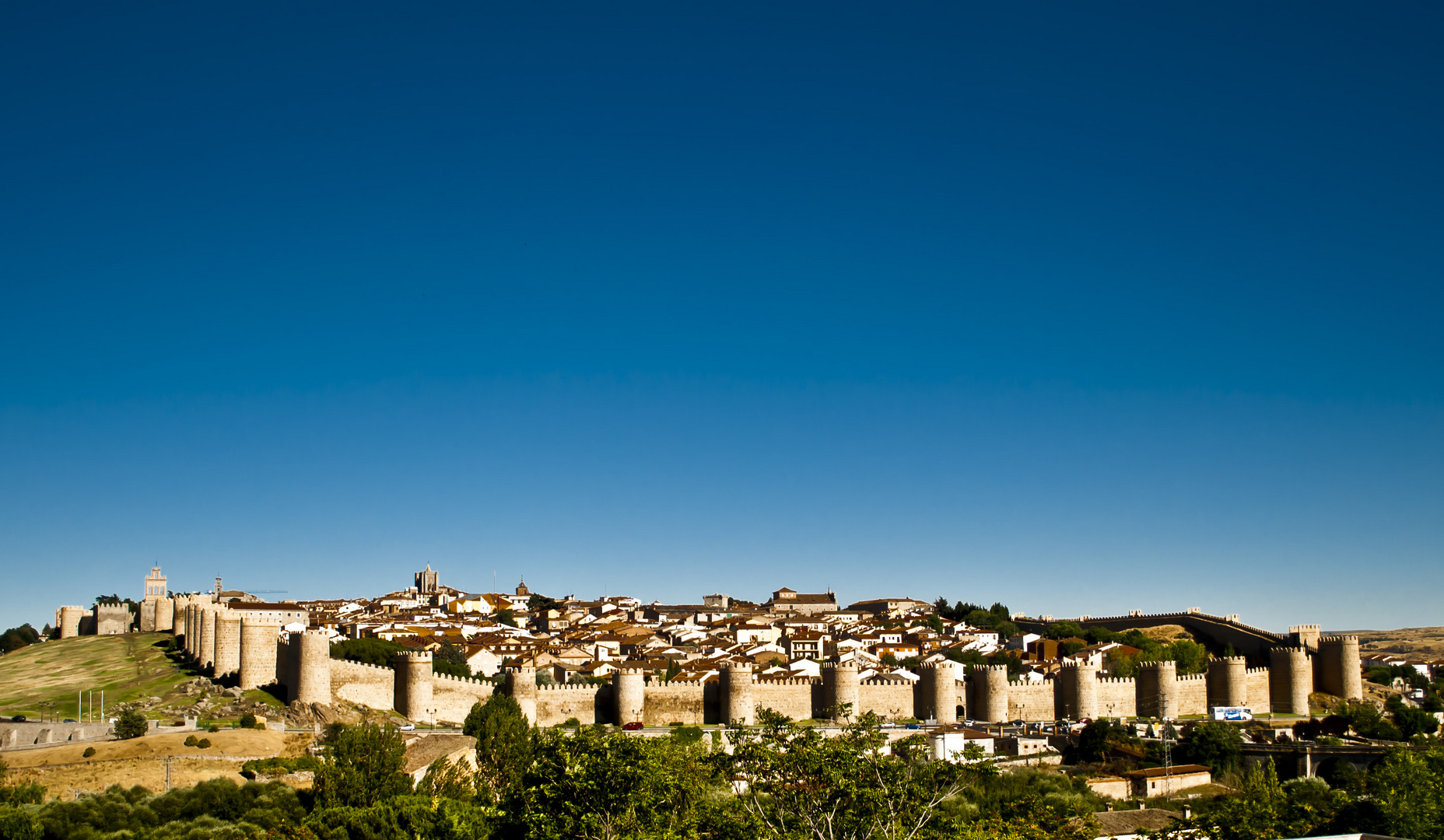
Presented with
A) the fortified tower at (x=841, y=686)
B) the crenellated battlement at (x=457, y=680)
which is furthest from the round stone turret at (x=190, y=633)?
the fortified tower at (x=841, y=686)

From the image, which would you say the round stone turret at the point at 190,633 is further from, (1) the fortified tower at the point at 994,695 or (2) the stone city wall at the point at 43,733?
(1) the fortified tower at the point at 994,695

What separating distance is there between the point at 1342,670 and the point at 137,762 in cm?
5048

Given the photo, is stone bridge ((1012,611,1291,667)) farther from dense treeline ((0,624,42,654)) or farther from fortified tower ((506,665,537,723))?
dense treeline ((0,624,42,654))

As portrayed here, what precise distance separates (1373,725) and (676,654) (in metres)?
32.5

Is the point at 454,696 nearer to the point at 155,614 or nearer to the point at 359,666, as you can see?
the point at 359,666

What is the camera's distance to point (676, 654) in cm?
6794

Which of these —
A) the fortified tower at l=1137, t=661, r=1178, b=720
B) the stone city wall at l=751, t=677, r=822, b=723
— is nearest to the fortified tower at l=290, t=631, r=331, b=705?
the stone city wall at l=751, t=677, r=822, b=723

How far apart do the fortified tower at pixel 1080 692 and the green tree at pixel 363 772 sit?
30.3 metres

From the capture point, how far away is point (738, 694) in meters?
51.7

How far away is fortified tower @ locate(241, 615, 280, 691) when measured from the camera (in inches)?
1869

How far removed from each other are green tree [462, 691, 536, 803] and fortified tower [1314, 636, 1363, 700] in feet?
130

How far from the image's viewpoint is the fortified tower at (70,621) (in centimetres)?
7775

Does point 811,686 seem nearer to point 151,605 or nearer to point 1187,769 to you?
point 1187,769

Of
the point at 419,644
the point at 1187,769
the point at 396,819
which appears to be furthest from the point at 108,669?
the point at 1187,769
